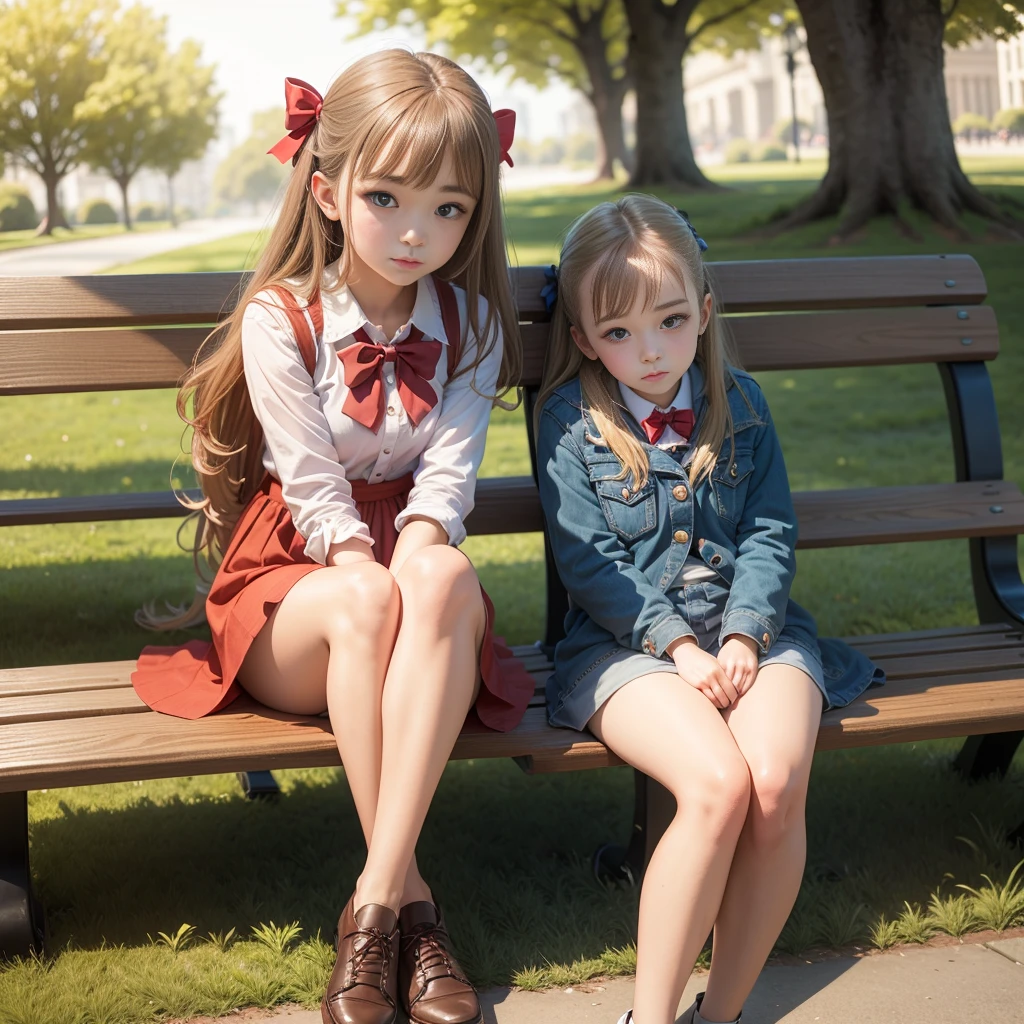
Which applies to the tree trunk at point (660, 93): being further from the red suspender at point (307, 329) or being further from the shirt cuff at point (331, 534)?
the shirt cuff at point (331, 534)

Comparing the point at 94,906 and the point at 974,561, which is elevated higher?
the point at 974,561

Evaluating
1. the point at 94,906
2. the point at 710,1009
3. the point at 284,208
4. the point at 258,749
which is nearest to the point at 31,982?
the point at 94,906

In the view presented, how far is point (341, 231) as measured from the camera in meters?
2.78

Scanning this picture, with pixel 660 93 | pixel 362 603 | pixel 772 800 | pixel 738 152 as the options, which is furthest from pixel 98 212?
pixel 738 152

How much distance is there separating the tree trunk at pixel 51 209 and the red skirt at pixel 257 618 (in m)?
25.7

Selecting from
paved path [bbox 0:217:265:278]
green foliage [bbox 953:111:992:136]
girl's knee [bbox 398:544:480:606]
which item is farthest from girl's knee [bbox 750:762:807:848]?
green foliage [bbox 953:111:992:136]

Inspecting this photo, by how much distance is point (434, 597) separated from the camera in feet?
7.51

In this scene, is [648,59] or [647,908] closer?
[647,908]

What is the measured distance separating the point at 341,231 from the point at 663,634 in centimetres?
111

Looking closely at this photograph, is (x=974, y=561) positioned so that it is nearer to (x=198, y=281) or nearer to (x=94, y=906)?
(x=198, y=281)

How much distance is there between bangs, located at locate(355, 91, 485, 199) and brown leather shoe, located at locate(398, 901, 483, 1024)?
4.51 feet

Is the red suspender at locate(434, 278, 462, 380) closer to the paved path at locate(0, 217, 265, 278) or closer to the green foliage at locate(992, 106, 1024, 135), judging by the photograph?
the paved path at locate(0, 217, 265, 278)

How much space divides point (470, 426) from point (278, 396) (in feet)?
1.34

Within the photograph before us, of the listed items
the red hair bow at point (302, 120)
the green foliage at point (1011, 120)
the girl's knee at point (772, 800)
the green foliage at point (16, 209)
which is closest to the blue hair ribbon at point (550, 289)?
the red hair bow at point (302, 120)
